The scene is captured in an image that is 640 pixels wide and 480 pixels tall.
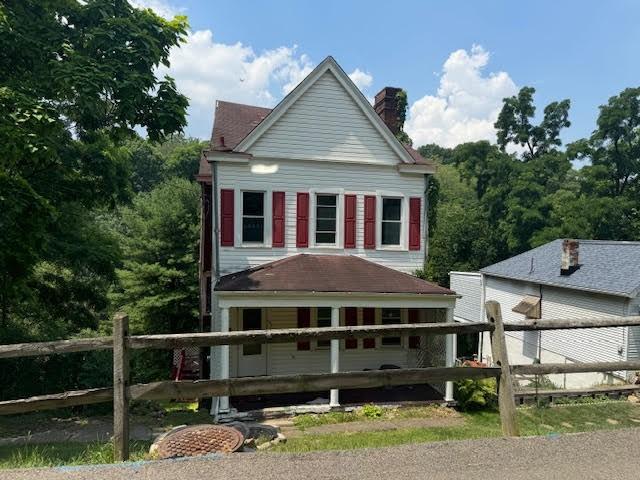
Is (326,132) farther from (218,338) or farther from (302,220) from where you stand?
(218,338)

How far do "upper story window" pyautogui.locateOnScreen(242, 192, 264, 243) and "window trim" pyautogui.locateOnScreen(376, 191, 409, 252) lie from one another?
3.95m

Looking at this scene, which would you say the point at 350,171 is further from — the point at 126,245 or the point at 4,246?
the point at 126,245

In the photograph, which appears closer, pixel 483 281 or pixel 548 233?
pixel 483 281

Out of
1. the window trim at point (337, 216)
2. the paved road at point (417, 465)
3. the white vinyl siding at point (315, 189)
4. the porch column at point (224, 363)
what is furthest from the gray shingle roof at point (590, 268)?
the paved road at point (417, 465)

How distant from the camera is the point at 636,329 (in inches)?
671

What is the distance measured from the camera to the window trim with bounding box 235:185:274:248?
47.8 feet

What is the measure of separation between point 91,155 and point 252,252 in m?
6.08

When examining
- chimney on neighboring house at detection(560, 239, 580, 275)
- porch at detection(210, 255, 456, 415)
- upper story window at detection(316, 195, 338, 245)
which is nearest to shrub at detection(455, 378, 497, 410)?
porch at detection(210, 255, 456, 415)

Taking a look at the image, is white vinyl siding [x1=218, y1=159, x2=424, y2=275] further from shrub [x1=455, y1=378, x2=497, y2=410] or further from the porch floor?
shrub [x1=455, y1=378, x2=497, y2=410]

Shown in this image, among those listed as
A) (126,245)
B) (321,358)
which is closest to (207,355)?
(321,358)

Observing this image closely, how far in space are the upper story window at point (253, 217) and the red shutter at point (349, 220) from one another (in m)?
2.78

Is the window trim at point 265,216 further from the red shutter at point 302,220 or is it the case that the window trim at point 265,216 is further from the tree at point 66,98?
the tree at point 66,98

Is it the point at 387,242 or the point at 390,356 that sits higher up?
the point at 387,242

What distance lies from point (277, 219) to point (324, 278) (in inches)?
Result: 107
